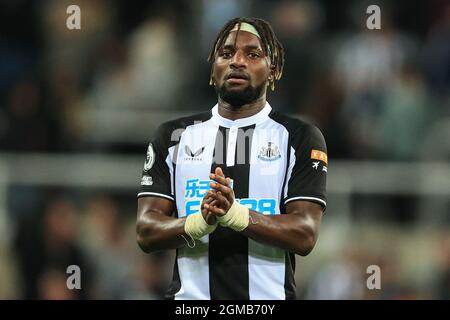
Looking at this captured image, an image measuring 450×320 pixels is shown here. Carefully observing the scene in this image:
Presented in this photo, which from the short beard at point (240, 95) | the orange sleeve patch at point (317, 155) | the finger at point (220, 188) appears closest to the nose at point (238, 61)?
the short beard at point (240, 95)

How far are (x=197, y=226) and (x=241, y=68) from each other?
0.82m

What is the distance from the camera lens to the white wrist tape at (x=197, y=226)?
4316 millimetres

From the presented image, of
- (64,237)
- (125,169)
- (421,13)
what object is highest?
(421,13)

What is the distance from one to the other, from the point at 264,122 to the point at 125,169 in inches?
163

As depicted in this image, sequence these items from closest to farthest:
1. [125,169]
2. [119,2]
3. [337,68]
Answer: [125,169]
[337,68]
[119,2]

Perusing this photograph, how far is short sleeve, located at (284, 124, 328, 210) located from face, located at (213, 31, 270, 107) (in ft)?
1.05

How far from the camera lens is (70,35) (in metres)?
10.1

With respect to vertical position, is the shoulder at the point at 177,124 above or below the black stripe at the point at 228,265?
above

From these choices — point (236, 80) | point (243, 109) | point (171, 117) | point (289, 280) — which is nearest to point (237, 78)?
point (236, 80)

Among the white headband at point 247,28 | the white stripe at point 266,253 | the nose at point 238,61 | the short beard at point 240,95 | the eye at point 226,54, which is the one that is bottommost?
the white stripe at point 266,253

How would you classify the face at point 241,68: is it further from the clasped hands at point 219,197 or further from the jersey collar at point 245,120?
the clasped hands at point 219,197
